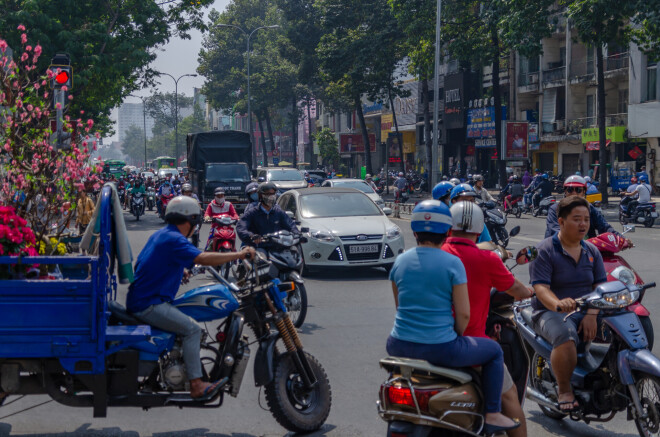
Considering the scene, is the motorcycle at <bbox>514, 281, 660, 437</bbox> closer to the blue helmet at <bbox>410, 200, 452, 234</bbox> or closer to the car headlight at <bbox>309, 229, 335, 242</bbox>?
the blue helmet at <bbox>410, 200, 452, 234</bbox>

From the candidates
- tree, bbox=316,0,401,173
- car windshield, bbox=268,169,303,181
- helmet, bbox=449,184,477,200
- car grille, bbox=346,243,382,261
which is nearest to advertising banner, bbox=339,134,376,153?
tree, bbox=316,0,401,173

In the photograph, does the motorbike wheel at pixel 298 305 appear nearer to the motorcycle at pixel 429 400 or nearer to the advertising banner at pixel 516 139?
the motorcycle at pixel 429 400

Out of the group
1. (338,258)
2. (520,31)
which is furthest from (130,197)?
(338,258)

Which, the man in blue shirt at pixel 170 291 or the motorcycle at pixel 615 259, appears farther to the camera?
the motorcycle at pixel 615 259

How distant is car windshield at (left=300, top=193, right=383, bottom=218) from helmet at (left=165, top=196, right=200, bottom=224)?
8944mm

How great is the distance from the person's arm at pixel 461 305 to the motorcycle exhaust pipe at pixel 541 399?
1.60 m

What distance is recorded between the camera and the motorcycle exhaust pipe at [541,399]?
5.29 m

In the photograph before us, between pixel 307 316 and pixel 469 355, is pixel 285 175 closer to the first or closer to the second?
pixel 307 316

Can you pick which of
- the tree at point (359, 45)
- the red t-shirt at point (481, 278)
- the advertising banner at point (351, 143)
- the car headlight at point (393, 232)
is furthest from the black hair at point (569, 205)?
the advertising banner at point (351, 143)

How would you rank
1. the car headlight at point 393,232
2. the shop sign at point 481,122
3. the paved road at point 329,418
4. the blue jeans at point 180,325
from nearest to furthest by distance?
the blue jeans at point 180,325, the paved road at point 329,418, the car headlight at point 393,232, the shop sign at point 481,122

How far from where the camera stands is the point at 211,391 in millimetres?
5148

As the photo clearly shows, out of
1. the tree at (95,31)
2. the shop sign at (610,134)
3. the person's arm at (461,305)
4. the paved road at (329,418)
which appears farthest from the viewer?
the shop sign at (610,134)

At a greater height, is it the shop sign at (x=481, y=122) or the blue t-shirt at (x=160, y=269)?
the shop sign at (x=481, y=122)

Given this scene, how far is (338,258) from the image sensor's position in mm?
13383
